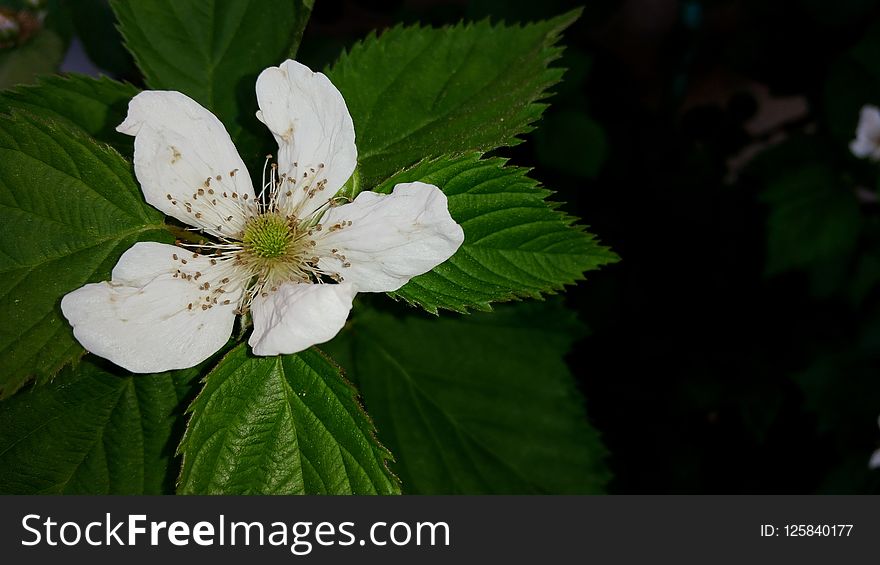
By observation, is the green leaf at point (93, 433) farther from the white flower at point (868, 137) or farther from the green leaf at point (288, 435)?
the white flower at point (868, 137)

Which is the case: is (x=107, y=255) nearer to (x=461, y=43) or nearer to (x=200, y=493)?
(x=200, y=493)

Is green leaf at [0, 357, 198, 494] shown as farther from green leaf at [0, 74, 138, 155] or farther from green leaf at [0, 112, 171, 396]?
green leaf at [0, 74, 138, 155]

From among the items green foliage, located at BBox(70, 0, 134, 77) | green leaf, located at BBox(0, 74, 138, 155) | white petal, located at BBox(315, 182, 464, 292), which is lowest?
white petal, located at BBox(315, 182, 464, 292)

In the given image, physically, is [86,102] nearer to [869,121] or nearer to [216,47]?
[216,47]

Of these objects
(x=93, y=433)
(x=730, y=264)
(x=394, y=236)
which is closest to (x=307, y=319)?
(x=394, y=236)

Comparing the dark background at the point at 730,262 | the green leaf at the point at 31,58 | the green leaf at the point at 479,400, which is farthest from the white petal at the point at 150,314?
the dark background at the point at 730,262

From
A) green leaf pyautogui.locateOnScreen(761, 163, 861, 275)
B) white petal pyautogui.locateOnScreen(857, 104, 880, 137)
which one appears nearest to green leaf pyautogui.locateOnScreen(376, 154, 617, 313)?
green leaf pyautogui.locateOnScreen(761, 163, 861, 275)

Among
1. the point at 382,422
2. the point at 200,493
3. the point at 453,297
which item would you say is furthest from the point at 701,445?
the point at 200,493
